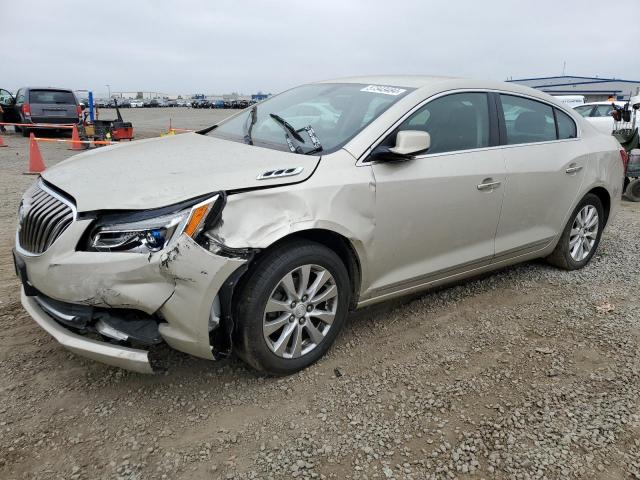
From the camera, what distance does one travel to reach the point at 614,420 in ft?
8.68

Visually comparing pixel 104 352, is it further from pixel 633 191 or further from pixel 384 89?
pixel 633 191

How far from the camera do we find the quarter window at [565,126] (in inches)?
171

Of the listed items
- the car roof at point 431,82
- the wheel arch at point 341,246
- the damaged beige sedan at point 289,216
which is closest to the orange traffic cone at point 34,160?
the damaged beige sedan at point 289,216

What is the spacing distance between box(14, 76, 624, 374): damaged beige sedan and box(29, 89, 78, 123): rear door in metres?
14.7

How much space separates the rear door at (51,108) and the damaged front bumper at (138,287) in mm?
15968

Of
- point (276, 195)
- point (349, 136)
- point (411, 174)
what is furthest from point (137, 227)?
point (411, 174)

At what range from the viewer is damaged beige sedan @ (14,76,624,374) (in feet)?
7.92

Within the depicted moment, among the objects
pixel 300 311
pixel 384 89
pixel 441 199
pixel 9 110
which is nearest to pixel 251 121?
pixel 384 89

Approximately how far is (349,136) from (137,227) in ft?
4.51

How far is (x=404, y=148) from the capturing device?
117 inches

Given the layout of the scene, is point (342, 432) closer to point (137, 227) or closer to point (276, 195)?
point (276, 195)

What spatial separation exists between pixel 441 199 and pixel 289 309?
1.26 meters

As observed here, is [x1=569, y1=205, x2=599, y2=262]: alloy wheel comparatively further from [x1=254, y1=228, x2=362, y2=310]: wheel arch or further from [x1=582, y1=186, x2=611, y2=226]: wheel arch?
[x1=254, y1=228, x2=362, y2=310]: wheel arch

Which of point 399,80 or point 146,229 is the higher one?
point 399,80
